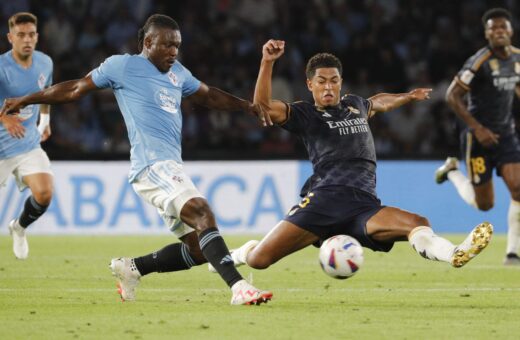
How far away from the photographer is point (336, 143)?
8312 mm

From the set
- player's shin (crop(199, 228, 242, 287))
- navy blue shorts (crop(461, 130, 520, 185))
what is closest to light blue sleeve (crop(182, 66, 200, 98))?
player's shin (crop(199, 228, 242, 287))

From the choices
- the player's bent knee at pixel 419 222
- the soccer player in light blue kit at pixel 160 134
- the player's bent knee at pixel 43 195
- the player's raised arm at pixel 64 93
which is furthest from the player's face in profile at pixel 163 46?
the player's bent knee at pixel 43 195

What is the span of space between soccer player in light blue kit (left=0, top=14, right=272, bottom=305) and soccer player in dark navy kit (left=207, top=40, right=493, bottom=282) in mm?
500

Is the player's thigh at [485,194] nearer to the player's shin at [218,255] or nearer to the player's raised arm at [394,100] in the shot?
the player's raised arm at [394,100]

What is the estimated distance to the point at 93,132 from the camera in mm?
17359

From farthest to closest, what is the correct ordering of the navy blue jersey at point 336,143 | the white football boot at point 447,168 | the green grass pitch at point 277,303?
1. the white football boot at point 447,168
2. the navy blue jersey at point 336,143
3. the green grass pitch at point 277,303

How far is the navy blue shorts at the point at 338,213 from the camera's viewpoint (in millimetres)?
8086

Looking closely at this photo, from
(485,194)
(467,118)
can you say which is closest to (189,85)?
(467,118)

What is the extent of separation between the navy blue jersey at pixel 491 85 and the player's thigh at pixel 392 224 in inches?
145

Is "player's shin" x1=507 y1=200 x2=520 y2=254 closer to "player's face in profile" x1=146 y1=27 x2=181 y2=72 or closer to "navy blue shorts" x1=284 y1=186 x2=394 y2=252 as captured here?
"navy blue shorts" x1=284 y1=186 x2=394 y2=252

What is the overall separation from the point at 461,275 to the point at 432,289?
1.40m

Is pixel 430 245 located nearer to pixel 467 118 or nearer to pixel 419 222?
pixel 419 222

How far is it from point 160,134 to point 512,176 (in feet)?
15.8

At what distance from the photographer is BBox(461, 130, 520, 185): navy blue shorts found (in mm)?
11469
